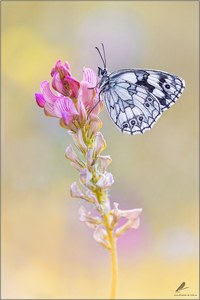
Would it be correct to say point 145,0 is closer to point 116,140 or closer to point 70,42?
point 70,42

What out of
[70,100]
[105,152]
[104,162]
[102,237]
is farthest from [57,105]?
[105,152]

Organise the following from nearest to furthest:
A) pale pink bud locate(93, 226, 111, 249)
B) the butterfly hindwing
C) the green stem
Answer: the green stem, pale pink bud locate(93, 226, 111, 249), the butterfly hindwing

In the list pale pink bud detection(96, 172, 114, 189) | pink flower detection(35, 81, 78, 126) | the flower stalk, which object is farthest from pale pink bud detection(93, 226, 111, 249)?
pink flower detection(35, 81, 78, 126)

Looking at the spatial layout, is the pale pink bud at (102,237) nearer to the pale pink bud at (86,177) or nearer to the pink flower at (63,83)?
the pale pink bud at (86,177)

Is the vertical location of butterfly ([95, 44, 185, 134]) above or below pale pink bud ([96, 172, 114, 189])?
above

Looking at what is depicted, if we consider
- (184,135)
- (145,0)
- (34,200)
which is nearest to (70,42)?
(145,0)

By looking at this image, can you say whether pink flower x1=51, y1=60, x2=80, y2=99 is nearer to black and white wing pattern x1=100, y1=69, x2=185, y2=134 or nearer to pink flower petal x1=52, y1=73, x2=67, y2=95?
pink flower petal x1=52, y1=73, x2=67, y2=95

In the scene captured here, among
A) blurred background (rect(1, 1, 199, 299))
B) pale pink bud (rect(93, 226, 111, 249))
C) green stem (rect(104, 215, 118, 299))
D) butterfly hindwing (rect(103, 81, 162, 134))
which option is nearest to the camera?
green stem (rect(104, 215, 118, 299))

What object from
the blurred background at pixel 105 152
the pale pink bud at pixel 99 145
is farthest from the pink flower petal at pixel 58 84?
the blurred background at pixel 105 152
